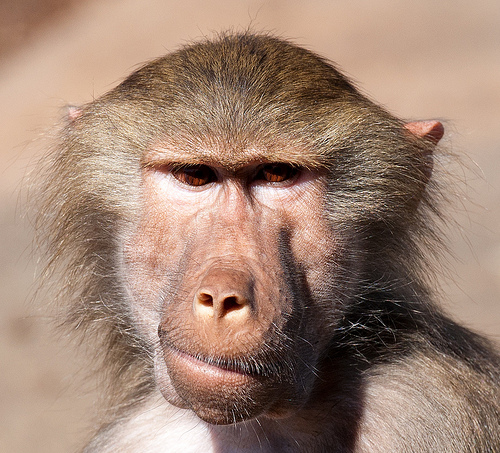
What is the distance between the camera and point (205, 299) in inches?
91.4

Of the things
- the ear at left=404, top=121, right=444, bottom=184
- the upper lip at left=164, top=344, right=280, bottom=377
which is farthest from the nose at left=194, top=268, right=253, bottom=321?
the ear at left=404, top=121, right=444, bottom=184

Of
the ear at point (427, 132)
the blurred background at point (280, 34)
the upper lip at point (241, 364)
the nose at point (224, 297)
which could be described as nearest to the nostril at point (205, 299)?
the nose at point (224, 297)

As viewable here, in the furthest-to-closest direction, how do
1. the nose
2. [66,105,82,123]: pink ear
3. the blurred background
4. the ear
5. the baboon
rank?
the blurred background, [66,105,82,123]: pink ear, the ear, the baboon, the nose

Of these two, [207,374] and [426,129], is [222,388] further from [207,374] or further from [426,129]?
[426,129]

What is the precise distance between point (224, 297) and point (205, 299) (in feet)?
0.27

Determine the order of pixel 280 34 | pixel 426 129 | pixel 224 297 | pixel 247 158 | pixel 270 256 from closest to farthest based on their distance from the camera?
pixel 224 297
pixel 270 256
pixel 247 158
pixel 426 129
pixel 280 34

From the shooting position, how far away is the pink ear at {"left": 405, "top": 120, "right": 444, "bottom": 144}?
3.07m

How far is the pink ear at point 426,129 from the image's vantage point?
3.07 meters

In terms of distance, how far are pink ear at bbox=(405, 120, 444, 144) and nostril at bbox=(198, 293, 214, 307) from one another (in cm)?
125

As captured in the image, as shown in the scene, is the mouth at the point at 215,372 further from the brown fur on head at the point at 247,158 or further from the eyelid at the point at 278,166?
the eyelid at the point at 278,166

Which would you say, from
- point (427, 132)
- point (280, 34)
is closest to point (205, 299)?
point (427, 132)

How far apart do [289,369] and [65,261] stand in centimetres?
137

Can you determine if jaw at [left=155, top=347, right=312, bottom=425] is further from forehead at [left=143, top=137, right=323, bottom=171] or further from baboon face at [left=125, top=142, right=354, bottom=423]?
forehead at [left=143, top=137, right=323, bottom=171]

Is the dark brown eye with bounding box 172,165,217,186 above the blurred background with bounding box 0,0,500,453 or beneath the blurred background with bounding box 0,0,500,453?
above
